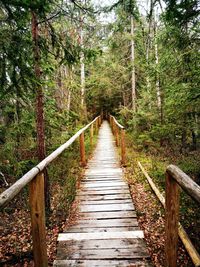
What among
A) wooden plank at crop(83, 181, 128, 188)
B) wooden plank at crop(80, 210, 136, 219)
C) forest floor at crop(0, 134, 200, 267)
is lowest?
forest floor at crop(0, 134, 200, 267)

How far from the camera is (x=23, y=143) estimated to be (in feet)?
27.3

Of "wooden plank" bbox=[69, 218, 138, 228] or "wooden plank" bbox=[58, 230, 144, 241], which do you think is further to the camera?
"wooden plank" bbox=[69, 218, 138, 228]

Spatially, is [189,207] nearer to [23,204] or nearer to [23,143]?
[23,204]

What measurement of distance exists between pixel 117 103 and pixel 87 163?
23196 mm

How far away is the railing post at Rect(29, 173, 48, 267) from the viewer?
102 inches

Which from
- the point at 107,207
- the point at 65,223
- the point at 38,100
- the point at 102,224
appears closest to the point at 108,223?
the point at 102,224

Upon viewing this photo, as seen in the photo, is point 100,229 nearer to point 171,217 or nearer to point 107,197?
point 107,197

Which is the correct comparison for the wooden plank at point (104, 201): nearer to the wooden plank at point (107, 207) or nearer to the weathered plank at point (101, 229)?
the wooden plank at point (107, 207)

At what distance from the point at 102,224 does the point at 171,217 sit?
6.44ft

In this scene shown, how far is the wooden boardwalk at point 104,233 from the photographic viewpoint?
326 cm

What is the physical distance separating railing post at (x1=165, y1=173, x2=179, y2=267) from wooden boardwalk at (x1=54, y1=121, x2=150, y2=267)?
0.63m

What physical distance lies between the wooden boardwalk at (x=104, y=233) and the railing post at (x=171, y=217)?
628mm

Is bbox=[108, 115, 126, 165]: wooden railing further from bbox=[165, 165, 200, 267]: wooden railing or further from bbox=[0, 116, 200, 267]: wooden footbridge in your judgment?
bbox=[165, 165, 200, 267]: wooden railing

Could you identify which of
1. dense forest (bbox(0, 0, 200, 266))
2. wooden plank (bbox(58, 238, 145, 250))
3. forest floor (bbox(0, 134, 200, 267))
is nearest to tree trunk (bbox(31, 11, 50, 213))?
dense forest (bbox(0, 0, 200, 266))
